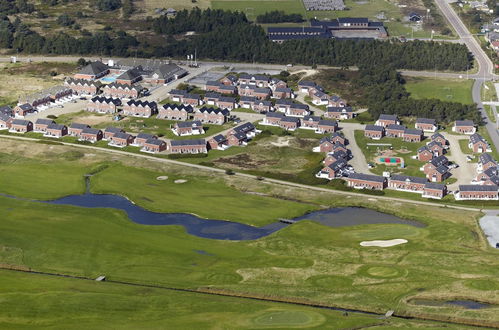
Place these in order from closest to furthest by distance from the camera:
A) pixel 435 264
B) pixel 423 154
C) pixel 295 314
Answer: pixel 295 314
pixel 435 264
pixel 423 154

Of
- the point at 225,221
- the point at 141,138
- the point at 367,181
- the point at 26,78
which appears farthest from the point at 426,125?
the point at 26,78

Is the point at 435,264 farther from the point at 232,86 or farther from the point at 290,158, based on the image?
the point at 232,86

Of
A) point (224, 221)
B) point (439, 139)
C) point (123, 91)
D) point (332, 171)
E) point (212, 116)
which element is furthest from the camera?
point (123, 91)

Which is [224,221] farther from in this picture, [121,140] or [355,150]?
[121,140]

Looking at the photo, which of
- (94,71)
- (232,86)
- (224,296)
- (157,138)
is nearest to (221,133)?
A: (157,138)

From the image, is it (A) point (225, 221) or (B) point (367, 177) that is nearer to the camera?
(A) point (225, 221)
